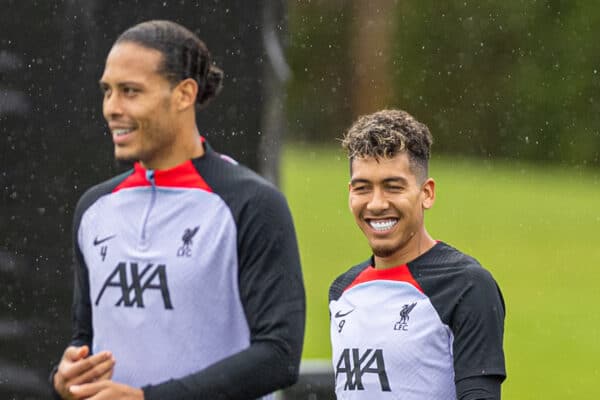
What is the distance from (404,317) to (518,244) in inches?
919

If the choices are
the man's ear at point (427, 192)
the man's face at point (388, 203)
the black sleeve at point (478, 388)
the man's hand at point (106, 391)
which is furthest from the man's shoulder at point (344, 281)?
the man's hand at point (106, 391)

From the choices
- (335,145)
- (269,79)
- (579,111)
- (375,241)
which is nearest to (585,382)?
(269,79)

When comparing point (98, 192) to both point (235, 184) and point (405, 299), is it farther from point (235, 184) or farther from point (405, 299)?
point (405, 299)

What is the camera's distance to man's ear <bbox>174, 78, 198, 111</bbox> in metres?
3.54

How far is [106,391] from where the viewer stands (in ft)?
10.8

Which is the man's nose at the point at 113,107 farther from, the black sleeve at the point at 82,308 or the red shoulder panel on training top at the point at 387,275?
the red shoulder panel on training top at the point at 387,275

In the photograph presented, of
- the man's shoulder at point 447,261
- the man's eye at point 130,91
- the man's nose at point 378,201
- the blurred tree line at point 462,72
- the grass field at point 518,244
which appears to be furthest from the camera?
the blurred tree line at point 462,72

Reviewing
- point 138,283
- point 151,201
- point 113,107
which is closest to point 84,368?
point 138,283

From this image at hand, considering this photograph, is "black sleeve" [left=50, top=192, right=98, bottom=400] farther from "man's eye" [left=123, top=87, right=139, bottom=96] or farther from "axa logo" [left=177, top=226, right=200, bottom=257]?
"man's eye" [left=123, top=87, right=139, bottom=96]

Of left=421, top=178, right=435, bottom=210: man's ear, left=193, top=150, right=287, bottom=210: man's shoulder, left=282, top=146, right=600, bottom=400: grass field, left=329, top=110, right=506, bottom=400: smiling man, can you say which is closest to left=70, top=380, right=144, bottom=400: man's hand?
left=193, top=150, right=287, bottom=210: man's shoulder

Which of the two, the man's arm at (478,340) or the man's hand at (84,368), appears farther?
the man's arm at (478,340)

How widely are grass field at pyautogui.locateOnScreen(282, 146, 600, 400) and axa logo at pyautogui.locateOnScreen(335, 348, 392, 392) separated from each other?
10877 millimetres

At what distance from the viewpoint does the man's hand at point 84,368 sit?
10.9ft

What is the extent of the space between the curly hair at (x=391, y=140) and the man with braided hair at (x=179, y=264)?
1.27 ft
